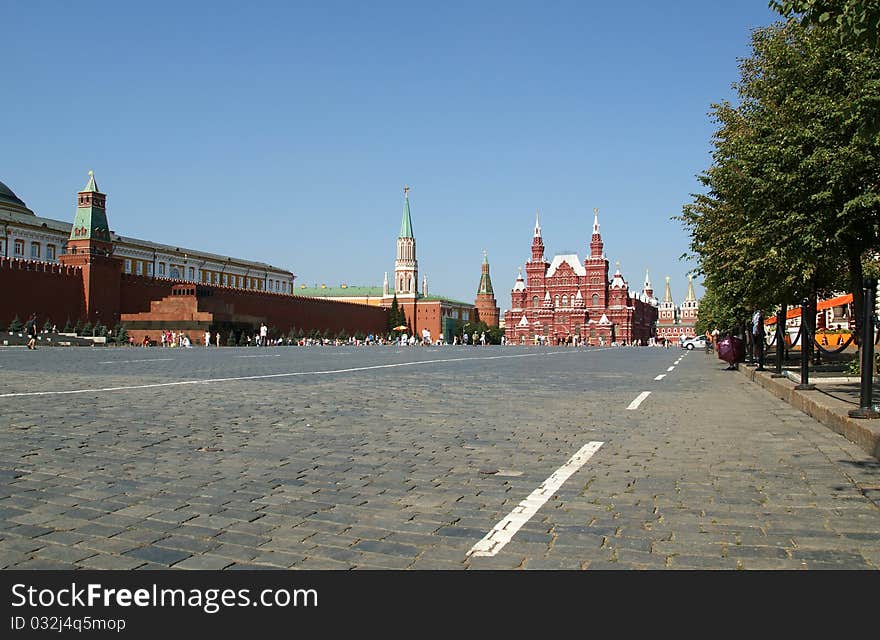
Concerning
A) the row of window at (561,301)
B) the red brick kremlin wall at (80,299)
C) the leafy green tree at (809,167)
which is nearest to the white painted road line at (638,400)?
the leafy green tree at (809,167)

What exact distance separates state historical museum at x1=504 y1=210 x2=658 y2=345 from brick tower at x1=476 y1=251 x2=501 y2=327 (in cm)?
3828

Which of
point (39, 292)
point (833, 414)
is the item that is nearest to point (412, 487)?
point (833, 414)

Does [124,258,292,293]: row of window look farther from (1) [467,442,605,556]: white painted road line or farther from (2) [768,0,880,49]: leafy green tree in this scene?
(2) [768,0,880,49]: leafy green tree

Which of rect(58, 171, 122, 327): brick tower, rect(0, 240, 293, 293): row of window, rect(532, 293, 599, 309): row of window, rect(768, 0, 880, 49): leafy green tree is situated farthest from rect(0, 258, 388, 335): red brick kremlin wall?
rect(768, 0, 880, 49): leafy green tree

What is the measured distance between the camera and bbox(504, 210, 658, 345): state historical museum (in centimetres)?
12506

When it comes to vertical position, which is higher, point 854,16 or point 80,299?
point 80,299

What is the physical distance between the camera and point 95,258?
202ft

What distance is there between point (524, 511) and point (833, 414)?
5081mm

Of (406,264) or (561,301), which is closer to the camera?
(561,301)

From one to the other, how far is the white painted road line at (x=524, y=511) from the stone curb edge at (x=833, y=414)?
7.60 ft

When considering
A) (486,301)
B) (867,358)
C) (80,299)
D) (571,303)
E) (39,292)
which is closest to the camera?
(867,358)

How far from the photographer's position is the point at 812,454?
244 inches

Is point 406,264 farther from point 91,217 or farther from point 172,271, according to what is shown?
point 91,217

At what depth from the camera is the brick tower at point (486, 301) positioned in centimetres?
17249
